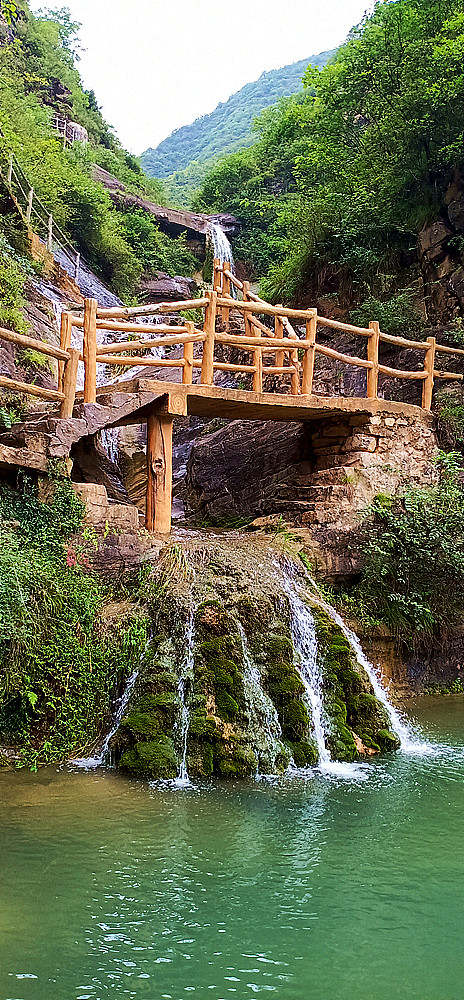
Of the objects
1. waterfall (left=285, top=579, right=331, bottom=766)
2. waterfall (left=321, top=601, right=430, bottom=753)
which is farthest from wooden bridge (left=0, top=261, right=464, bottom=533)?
waterfall (left=321, top=601, right=430, bottom=753)

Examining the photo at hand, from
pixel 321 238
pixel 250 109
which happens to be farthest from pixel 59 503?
pixel 250 109

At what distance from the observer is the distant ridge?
64.4m

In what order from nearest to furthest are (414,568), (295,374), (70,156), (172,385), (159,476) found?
(172,385) < (159,476) < (414,568) < (295,374) < (70,156)

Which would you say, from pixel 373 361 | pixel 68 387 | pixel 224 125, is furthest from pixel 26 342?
pixel 224 125

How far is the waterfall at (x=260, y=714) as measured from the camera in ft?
22.9

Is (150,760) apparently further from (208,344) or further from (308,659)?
(208,344)

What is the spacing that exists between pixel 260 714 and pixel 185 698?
71cm

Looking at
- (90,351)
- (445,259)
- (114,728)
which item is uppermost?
(445,259)

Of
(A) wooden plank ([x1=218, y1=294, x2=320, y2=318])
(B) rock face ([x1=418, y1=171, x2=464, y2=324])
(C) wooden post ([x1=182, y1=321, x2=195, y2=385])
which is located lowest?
(C) wooden post ([x1=182, y1=321, x2=195, y2=385])

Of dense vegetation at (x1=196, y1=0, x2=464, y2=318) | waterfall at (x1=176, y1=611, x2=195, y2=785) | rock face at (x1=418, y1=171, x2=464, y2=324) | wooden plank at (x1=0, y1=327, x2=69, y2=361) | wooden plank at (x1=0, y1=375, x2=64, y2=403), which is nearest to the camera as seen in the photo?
waterfall at (x1=176, y1=611, x2=195, y2=785)

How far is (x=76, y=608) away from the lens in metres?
7.64

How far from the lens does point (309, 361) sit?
1053cm

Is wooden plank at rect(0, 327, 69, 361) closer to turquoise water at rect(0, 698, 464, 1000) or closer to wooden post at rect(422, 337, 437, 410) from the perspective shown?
turquoise water at rect(0, 698, 464, 1000)

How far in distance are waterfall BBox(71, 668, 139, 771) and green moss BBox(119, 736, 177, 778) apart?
1.10 ft
